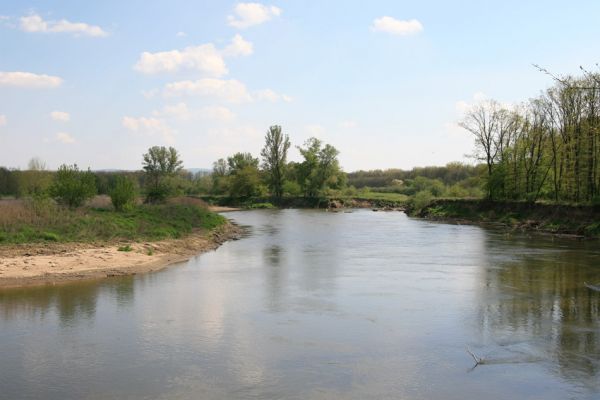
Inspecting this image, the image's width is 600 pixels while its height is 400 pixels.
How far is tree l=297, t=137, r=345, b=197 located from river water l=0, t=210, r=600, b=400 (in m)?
66.4

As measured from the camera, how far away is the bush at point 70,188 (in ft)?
103

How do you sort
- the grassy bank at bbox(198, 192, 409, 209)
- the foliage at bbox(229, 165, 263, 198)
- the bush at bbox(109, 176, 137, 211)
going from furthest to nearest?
1. the foliage at bbox(229, 165, 263, 198)
2. the grassy bank at bbox(198, 192, 409, 209)
3. the bush at bbox(109, 176, 137, 211)

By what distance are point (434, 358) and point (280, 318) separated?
489 cm

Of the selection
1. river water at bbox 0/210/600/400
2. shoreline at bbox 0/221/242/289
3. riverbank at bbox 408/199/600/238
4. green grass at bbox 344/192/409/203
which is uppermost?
green grass at bbox 344/192/409/203

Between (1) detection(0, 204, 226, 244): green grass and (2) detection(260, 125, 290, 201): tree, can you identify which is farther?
(2) detection(260, 125, 290, 201): tree

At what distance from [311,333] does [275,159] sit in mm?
84227

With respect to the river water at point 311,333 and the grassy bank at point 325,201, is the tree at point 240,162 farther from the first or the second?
the river water at point 311,333

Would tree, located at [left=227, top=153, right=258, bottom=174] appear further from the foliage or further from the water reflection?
the water reflection

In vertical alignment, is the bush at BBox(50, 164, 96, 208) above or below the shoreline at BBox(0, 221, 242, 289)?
above

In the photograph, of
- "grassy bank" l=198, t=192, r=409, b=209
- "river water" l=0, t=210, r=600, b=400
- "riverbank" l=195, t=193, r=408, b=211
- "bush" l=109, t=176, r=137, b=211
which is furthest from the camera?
"grassy bank" l=198, t=192, r=409, b=209

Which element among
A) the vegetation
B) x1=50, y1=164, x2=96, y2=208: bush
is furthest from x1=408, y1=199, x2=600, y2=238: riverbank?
x1=50, y1=164, x2=96, y2=208: bush

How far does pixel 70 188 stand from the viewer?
1240 inches

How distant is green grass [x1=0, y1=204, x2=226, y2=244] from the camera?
24067 millimetres

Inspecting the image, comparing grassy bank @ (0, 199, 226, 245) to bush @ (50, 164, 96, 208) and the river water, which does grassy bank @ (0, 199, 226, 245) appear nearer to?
bush @ (50, 164, 96, 208)
